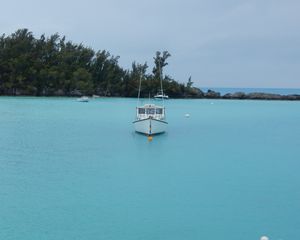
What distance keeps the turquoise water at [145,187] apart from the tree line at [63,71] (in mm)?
59989

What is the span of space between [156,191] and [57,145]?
45.1ft

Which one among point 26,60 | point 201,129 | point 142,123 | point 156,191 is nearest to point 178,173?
point 156,191

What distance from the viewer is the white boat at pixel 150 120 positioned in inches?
1406

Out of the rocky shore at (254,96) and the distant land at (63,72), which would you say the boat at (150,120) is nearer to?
the distant land at (63,72)

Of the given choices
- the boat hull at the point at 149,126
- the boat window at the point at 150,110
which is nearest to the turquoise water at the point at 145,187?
the boat hull at the point at 149,126

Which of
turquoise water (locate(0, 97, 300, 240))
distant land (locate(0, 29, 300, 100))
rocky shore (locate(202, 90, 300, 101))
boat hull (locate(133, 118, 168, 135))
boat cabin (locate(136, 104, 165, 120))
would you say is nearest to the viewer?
turquoise water (locate(0, 97, 300, 240))

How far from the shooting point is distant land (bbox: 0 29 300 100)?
9438 centimetres

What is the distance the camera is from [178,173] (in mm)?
23125

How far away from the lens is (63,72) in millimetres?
98250

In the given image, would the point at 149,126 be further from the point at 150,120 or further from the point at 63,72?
the point at 63,72

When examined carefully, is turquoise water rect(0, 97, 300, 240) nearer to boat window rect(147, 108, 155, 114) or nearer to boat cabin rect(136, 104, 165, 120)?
boat cabin rect(136, 104, 165, 120)

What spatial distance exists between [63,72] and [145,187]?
267 feet

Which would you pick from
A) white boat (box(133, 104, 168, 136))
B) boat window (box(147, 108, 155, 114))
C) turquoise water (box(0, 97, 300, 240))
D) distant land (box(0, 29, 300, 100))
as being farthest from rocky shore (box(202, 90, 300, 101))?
turquoise water (box(0, 97, 300, 240))

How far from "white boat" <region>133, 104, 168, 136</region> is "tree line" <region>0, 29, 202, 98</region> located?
6061 centimetres
